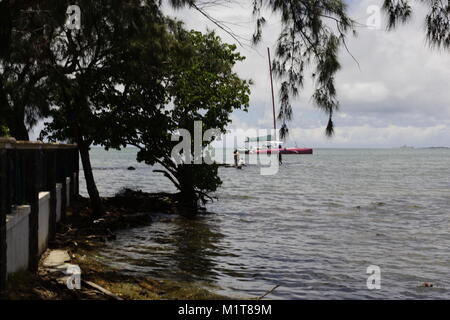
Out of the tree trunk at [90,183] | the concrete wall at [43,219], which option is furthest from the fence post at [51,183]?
the tree trunk at [90,183]

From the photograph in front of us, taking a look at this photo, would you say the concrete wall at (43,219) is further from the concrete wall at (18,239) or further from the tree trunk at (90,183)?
the tree trunk at (90,183)

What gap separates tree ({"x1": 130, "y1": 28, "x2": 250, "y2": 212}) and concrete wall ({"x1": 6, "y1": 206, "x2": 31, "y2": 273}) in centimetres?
1163

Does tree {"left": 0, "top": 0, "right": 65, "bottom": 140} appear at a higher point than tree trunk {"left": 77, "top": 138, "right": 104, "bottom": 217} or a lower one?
higher

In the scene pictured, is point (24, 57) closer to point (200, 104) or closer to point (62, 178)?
point (62, 178)

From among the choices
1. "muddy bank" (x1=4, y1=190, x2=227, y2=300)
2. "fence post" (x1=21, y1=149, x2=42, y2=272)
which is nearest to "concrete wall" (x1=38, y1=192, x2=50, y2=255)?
"muddy bank" (x1=4, y1=190, x2=227, y2=300)

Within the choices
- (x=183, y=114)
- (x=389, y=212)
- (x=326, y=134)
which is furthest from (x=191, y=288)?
(x=389, y=212)

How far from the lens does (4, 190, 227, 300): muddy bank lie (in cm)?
741

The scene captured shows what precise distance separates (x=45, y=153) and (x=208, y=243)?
6.15 metres

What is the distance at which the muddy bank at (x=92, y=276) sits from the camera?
292 inches

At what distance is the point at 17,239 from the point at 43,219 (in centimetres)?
307

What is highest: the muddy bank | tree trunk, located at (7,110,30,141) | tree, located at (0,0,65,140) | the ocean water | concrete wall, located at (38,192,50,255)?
tree, located at (0,0,65,140)

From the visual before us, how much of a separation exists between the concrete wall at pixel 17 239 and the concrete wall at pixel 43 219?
1724mm

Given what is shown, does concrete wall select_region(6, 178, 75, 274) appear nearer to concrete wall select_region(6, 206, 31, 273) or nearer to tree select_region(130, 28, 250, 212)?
concrete wall select_region(6, 206, 31, 273)

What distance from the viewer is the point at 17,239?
24.4 ft
